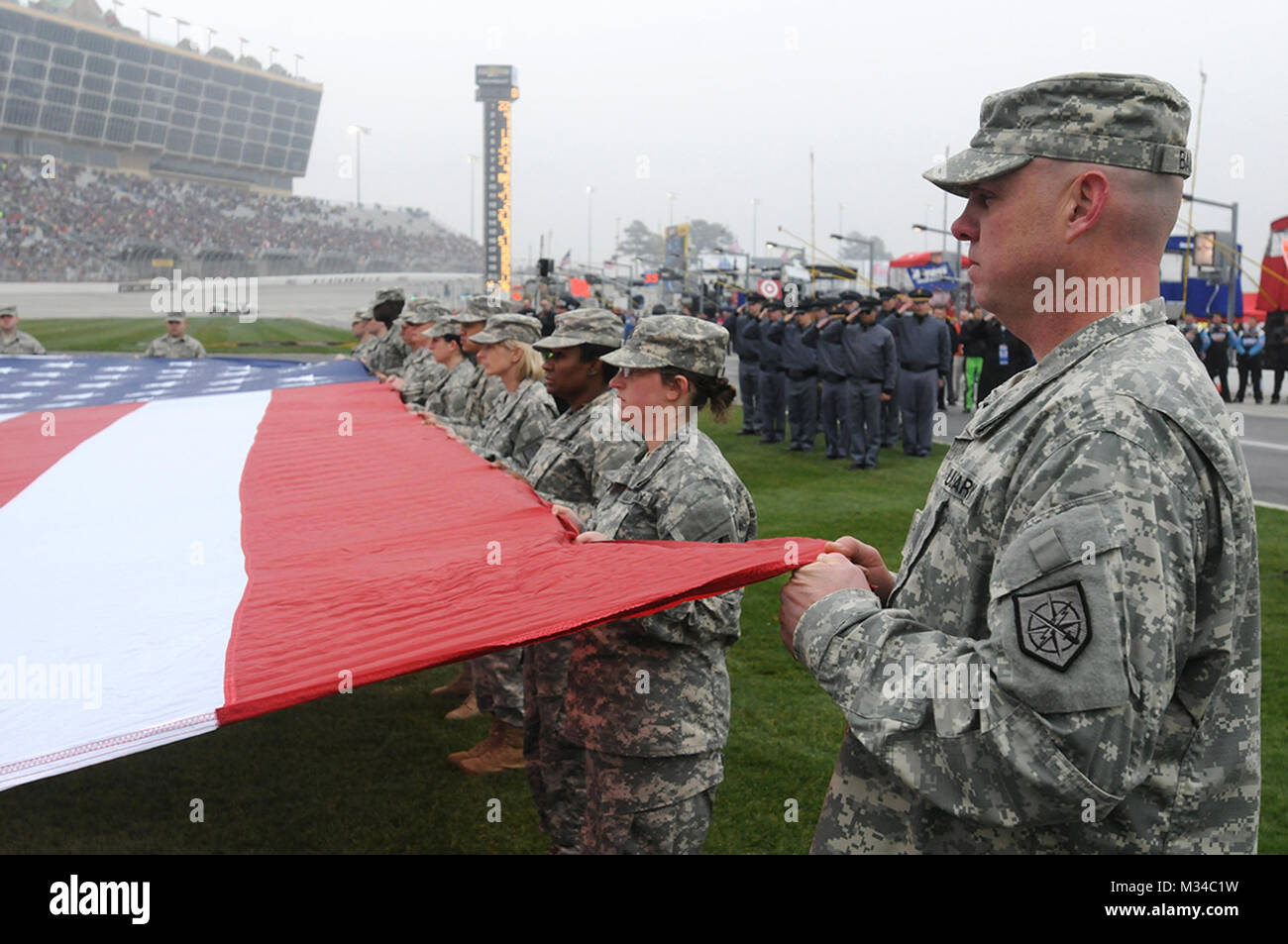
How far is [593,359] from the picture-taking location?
4.00 meters

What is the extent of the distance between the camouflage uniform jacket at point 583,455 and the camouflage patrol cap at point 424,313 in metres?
4.88

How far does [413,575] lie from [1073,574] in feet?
5.50

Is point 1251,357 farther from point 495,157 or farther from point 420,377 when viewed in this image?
point 495,157

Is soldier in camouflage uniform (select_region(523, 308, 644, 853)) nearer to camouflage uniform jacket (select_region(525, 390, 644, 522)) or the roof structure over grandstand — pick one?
camouflage uniform jacket (select_region(525, 390, 644, 522))

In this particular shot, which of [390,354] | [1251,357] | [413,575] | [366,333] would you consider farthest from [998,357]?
[413,575]

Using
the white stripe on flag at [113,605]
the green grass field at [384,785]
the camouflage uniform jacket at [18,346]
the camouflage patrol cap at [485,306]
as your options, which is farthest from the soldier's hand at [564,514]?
the camouflage uniform jacket at [18,346]

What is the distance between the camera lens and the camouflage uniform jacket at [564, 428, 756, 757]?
2.90 m

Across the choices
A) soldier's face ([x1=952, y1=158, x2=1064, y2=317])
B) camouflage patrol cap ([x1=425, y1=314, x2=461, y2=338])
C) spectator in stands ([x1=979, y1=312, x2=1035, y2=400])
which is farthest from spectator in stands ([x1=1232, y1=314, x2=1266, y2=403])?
soldier's face ([x1=952, y1=158, x2=1064, y2=317])

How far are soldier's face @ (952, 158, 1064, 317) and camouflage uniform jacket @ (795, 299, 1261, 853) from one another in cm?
10

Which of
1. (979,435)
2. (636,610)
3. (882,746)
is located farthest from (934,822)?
(636,610)

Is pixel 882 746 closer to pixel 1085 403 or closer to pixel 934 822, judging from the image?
pixel 934 822

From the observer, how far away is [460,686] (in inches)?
226

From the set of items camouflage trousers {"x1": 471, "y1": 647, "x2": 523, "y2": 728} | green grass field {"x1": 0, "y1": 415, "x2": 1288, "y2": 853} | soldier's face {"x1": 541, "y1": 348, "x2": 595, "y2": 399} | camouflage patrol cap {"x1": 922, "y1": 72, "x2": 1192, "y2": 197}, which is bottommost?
green grass field {"x1": 0, "y1": 415, "x2": 1288, "y2": 853}
